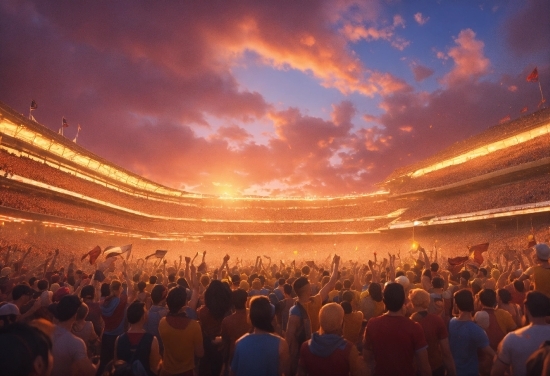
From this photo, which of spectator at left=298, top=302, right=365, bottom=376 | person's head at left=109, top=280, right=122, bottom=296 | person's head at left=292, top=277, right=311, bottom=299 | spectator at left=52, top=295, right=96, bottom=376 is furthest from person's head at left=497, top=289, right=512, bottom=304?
person's head at left=109, top=280, right=122, bottom=296

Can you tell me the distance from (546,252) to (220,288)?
6.10 metres

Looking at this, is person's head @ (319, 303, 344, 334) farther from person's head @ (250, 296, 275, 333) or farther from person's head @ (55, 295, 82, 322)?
person's head @ (55, 295, 82, 322)

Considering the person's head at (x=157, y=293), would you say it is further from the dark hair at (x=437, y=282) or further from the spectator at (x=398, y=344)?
the dark hair at (x=437, y=282)

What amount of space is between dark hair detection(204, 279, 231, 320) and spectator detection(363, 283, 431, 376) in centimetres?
209

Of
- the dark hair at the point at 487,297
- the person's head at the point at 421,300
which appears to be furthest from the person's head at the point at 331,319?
the dark hair at the point at 487,297

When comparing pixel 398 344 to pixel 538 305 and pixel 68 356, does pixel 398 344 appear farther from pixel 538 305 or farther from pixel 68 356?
pixel 68 356

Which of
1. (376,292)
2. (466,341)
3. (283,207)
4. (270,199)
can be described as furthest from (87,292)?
(270,199)

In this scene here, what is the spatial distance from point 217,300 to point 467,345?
337cm

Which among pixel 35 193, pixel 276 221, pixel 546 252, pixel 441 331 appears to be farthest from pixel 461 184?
pixel 35 193

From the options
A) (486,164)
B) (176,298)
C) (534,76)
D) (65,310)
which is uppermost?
(534,76)

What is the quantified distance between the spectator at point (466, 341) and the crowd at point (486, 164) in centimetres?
3410

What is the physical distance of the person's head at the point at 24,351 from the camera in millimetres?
2109

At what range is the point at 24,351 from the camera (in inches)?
86.0

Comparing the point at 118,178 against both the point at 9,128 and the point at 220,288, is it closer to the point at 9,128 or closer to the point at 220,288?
the point at 9,128
